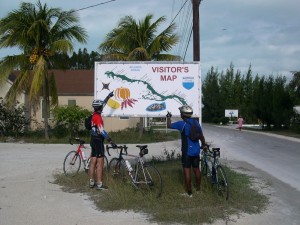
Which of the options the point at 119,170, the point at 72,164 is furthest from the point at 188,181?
the point at 72,164

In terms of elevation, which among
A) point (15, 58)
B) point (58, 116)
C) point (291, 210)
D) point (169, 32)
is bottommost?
point (291, 210)

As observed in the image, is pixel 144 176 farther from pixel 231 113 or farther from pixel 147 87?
pixel 231 113

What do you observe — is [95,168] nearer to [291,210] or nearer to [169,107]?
[169,107]

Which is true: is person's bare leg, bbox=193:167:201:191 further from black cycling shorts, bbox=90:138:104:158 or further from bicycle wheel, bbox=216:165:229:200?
black cycling shorts, bbox=90:138:104:158

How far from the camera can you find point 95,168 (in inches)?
387

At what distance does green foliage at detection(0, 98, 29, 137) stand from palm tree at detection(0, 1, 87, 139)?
7.04 ft

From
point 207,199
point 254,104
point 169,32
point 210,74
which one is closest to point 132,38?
point 169,32

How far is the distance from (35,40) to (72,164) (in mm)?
14117

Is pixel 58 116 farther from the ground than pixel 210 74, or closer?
closer

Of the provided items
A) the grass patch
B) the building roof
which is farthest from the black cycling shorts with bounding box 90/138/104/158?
the building roof

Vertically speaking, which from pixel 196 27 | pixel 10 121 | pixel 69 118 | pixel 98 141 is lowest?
pixel 98 141

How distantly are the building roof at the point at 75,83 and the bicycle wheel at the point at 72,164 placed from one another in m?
23.5

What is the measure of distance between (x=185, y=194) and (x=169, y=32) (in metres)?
18.6

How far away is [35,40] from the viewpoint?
23922 millimetres
